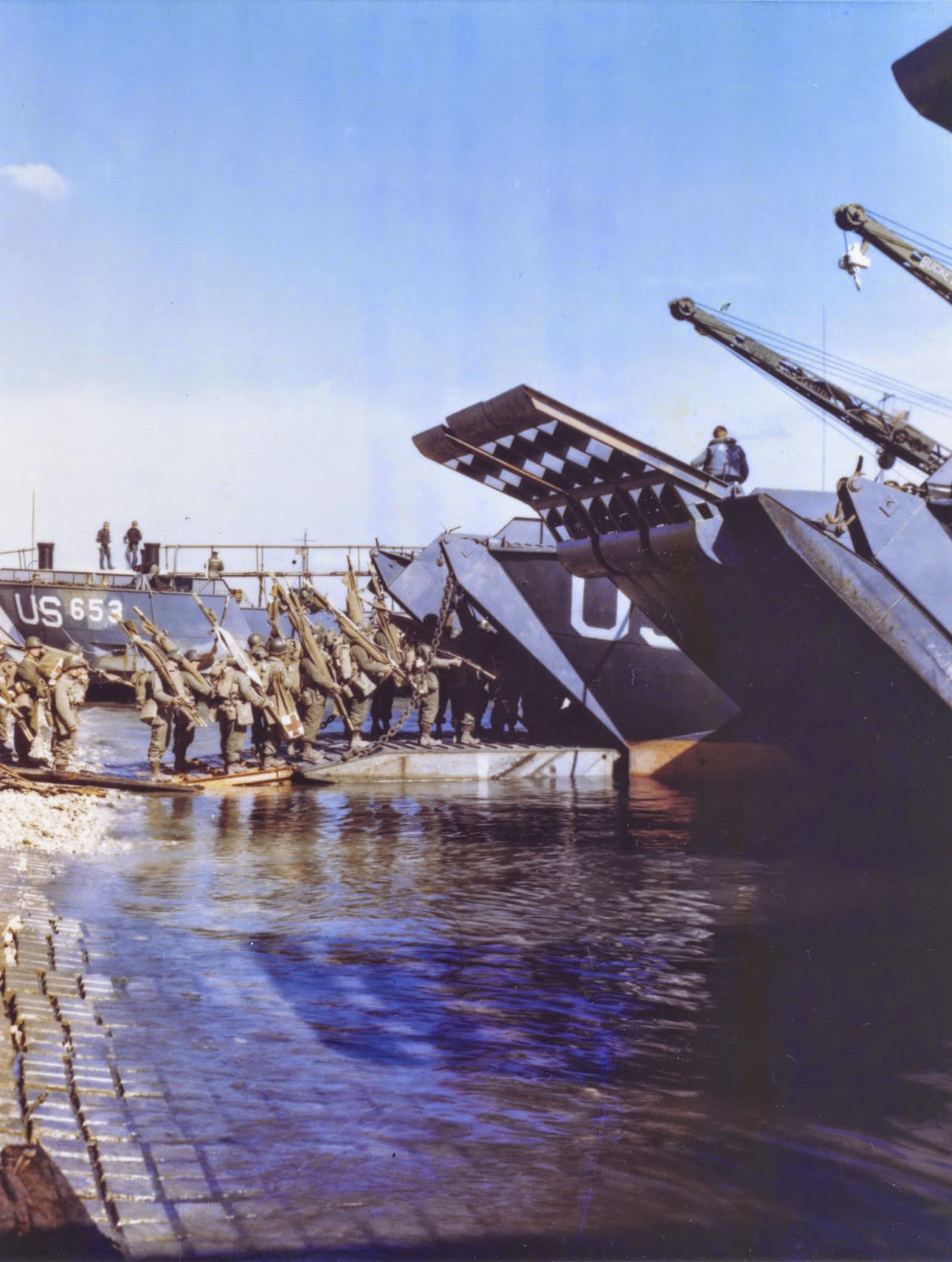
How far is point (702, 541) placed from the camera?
32.2 feet

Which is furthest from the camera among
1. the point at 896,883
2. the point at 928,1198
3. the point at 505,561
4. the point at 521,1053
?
the point at 505,561

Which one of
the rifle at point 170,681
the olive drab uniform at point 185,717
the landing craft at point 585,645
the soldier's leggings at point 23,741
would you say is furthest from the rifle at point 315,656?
the soldier's leggings at point 23,741

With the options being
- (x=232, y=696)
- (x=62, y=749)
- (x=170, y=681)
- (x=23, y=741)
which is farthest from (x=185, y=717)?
(x=23, y=741)

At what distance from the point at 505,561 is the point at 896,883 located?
751 centimetres

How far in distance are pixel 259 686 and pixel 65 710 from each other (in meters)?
2.21

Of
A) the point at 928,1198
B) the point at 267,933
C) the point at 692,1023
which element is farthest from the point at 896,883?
the point at 928,1198

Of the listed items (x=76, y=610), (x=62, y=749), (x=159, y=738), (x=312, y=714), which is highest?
(x=76, y=610)

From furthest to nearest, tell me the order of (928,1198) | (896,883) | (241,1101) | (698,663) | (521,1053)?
(698,663) → (896,883) → (521,1053) → (241,1101) → (928,1198)

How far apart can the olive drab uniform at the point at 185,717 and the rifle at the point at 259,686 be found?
Answer: 482 millimetres

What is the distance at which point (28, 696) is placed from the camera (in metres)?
14.6

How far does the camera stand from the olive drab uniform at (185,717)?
563 inches

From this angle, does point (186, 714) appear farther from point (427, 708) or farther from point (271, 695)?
point (427, 708)

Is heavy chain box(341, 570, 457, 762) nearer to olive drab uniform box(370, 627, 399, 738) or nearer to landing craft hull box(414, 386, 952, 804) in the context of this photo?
olive drab uniform box(370, 627, 399, 738)

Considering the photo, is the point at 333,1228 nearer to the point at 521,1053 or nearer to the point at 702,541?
the point at 521,1053
